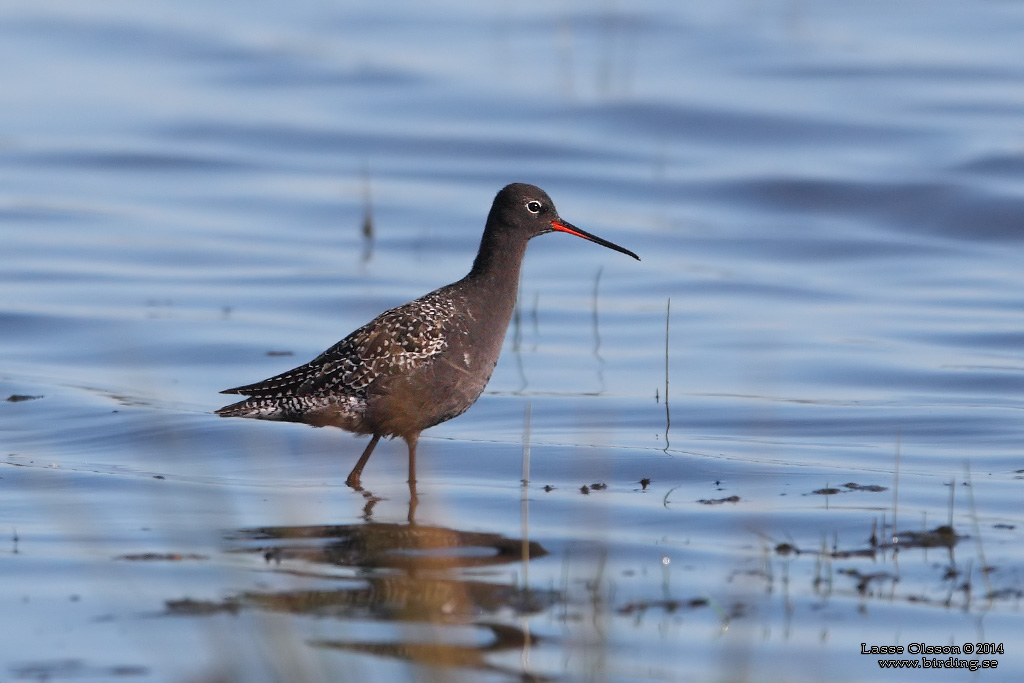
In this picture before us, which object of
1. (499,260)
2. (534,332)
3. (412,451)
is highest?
(499,260)

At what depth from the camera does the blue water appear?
6.32 m

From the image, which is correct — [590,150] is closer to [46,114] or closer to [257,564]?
[46,114]

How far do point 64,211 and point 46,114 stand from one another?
16.4ft

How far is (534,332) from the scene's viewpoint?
13273 millimetres

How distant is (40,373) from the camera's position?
11.7 metres

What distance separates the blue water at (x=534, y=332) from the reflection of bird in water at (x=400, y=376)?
39cm

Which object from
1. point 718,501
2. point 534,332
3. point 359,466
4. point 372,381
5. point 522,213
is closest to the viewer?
point 718,501

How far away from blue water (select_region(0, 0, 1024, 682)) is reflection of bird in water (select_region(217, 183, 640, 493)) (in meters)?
0.39

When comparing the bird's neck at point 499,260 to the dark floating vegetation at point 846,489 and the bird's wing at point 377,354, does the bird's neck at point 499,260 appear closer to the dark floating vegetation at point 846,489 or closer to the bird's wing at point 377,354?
the bird's wing at point 377,354

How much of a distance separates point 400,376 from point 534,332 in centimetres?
446

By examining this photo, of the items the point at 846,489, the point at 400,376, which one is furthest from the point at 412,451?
the point at 846,489

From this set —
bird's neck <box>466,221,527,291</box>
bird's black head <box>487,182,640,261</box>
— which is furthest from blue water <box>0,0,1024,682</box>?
bird's black head <box>487,182,640,261</box>

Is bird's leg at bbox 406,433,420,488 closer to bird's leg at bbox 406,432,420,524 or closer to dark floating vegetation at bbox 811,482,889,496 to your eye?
bird's leg at bbox 406,432,420,524

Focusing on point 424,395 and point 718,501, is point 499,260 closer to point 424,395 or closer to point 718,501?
point 424,395
